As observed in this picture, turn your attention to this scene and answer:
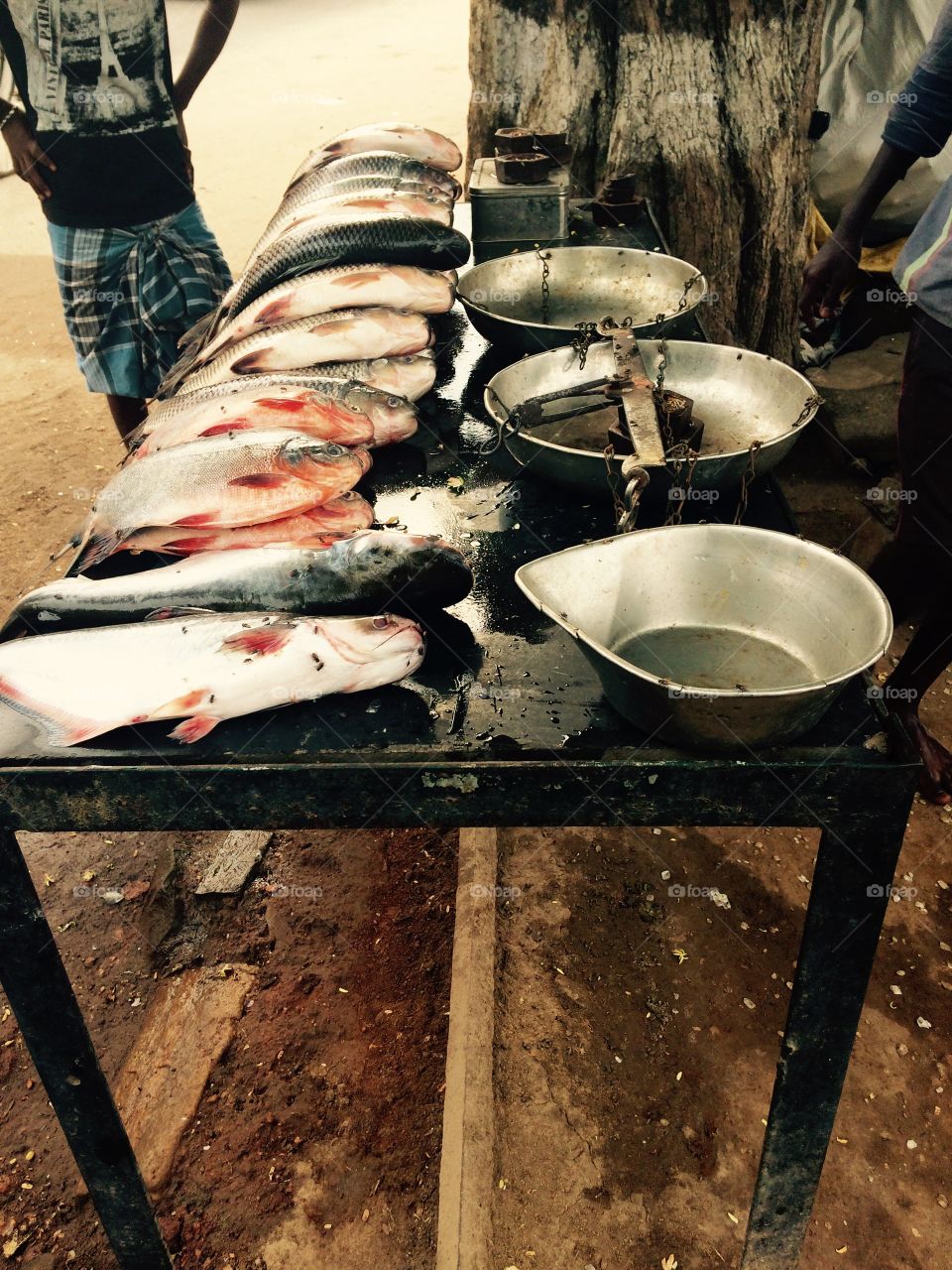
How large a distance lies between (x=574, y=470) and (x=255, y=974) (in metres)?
1.95

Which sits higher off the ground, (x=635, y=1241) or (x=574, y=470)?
(x=574, y=470)

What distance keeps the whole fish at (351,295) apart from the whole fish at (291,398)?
17.8 inches

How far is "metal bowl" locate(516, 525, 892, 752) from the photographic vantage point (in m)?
1.65

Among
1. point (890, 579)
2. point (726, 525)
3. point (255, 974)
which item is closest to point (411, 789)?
point (726, 525)

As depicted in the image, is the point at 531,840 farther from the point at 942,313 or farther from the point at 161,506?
the point at 942,313

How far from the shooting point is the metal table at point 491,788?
165 cm

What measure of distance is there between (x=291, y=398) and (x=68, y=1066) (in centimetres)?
169

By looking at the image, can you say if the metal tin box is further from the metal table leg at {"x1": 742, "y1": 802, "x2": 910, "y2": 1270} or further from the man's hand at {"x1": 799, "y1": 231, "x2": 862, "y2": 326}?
the metal table leg at {"x1": 742, "y1": 802, "x2": 910, "y2": 1270}

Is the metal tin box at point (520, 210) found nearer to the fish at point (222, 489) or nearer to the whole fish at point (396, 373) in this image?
the whole fish at point (396, 373)

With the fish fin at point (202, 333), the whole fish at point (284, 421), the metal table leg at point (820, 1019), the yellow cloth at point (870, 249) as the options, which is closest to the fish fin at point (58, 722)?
the whole fish at point (284, 421)

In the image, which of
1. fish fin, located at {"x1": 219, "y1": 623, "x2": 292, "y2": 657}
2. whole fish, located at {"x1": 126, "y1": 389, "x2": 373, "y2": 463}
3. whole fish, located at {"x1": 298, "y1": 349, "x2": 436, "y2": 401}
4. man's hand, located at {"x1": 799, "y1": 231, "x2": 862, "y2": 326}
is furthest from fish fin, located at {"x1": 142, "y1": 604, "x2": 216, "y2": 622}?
man's hand, located at {"x1": 799, "y1": 231, "x2": 862, "y2": 326}

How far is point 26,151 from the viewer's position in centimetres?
402

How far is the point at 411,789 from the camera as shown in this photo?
169 centimetres

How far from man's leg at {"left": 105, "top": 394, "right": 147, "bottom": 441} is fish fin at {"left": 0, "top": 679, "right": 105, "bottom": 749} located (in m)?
3.24
